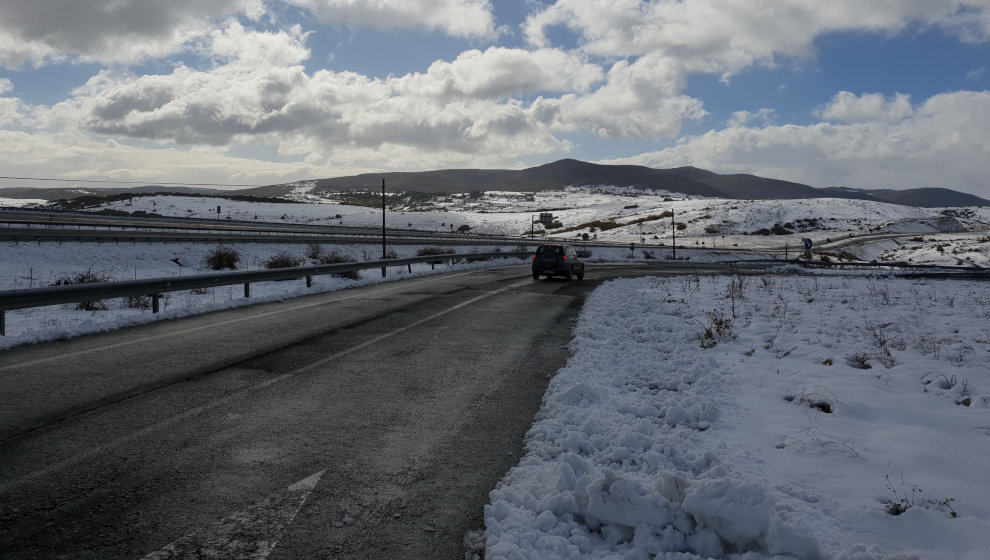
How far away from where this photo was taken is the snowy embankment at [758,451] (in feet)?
10.1

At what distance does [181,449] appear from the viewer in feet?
14.1

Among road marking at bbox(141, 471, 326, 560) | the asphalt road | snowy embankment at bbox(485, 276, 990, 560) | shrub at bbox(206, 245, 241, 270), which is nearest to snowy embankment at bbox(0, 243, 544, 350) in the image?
shrub at bbox(206, 245, 241, 270)

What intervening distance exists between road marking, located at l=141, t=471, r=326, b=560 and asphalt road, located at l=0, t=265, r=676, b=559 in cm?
1

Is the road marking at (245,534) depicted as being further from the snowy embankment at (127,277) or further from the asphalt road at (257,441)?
the snowy embankment at (127,277)

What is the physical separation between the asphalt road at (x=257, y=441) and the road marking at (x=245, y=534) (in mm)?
12

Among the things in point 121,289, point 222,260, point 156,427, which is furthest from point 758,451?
point 222,260

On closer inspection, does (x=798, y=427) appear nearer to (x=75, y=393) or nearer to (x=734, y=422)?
(x=734, y=422)

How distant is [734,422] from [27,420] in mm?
6444

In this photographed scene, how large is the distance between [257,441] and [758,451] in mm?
4139

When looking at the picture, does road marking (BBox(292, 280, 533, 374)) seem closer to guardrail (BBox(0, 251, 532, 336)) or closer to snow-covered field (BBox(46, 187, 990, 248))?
guardrail (BBox(0, 251, 532, 336))

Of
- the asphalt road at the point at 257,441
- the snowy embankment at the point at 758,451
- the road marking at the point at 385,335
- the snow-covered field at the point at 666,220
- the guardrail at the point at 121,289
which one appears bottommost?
the road marking at the point at 385,335

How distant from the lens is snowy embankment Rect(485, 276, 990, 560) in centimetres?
308

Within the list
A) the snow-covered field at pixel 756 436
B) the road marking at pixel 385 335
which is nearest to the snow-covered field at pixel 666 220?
the road marking at pixel 385 335

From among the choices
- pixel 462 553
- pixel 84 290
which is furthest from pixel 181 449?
pixel 84 290
